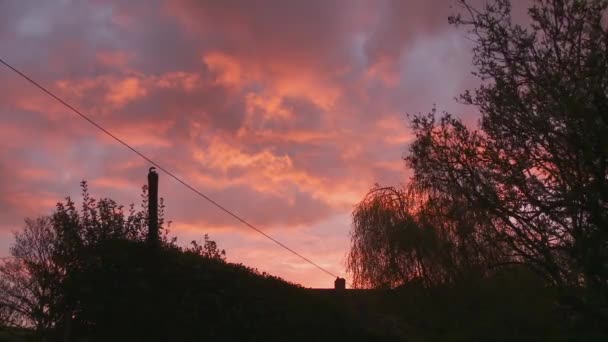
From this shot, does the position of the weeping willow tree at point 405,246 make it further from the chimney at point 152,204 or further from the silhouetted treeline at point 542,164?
the chimney at point 152,204

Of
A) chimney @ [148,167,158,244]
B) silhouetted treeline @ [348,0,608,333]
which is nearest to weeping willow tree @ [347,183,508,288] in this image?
silhouetted treeline @ [348,0,608,333]

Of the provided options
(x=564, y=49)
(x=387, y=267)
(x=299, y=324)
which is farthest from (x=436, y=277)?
(x=564, y=49)

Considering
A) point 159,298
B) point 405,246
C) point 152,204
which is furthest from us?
point 405,246

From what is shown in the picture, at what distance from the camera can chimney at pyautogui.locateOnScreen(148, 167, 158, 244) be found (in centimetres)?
1357

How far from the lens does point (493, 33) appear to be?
12750mm

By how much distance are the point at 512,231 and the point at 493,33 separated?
3.98 m

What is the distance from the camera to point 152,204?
46.9 feet

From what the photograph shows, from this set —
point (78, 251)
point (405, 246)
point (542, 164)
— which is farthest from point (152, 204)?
point (405, 246)

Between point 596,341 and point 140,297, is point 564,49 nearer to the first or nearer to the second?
point 596,341

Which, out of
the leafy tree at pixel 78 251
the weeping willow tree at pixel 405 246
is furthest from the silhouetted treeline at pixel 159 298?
the weeping willow tree at pixel 405 246

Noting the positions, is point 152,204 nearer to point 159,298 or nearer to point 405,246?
point 159,298

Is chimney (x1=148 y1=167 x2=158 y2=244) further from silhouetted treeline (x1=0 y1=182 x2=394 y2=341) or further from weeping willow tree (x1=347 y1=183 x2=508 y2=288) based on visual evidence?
weeping willow tree (x1=347 y1=183 x2=508 y2=288)

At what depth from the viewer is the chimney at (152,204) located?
13.6 m

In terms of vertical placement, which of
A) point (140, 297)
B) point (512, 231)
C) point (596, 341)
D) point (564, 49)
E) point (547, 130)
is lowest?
point (596, 341)
